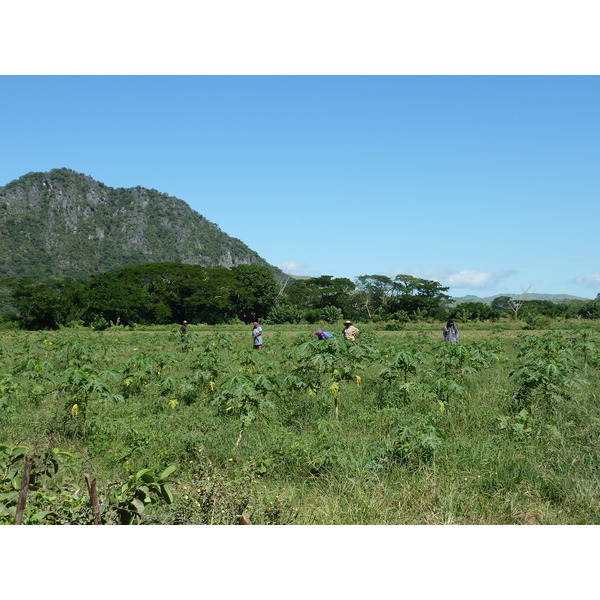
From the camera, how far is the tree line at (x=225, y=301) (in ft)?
133

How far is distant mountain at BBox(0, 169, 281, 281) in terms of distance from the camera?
103 m

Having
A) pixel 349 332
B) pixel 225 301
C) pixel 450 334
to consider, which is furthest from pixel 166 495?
pixel 225 301

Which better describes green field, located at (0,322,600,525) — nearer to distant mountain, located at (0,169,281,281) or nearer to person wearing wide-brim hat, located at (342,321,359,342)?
person wearing wide-brim hat, located at (342,321,359,342)

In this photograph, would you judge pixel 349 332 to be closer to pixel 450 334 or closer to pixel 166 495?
pixel 450 334

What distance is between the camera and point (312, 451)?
4703mm

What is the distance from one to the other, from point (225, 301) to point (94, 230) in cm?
8897

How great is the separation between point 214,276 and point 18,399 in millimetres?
49746

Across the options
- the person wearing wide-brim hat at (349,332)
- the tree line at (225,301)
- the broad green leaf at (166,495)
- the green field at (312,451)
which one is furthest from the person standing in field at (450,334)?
the tree line at (225,301)

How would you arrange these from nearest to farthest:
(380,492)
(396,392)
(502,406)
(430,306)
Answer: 1. (380,492)
2. (502,406)
3. (396,392)
4. (430,306)

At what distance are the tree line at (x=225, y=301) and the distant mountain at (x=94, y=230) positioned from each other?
1693 inches

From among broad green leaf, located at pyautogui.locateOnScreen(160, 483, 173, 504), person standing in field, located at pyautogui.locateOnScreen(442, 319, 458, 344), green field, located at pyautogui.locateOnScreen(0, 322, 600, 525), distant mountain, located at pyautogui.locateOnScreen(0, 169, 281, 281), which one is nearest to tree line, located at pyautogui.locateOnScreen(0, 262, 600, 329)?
person standing in field, located at pyautogui.locateOnScreen(442, 319, 458, 344)
